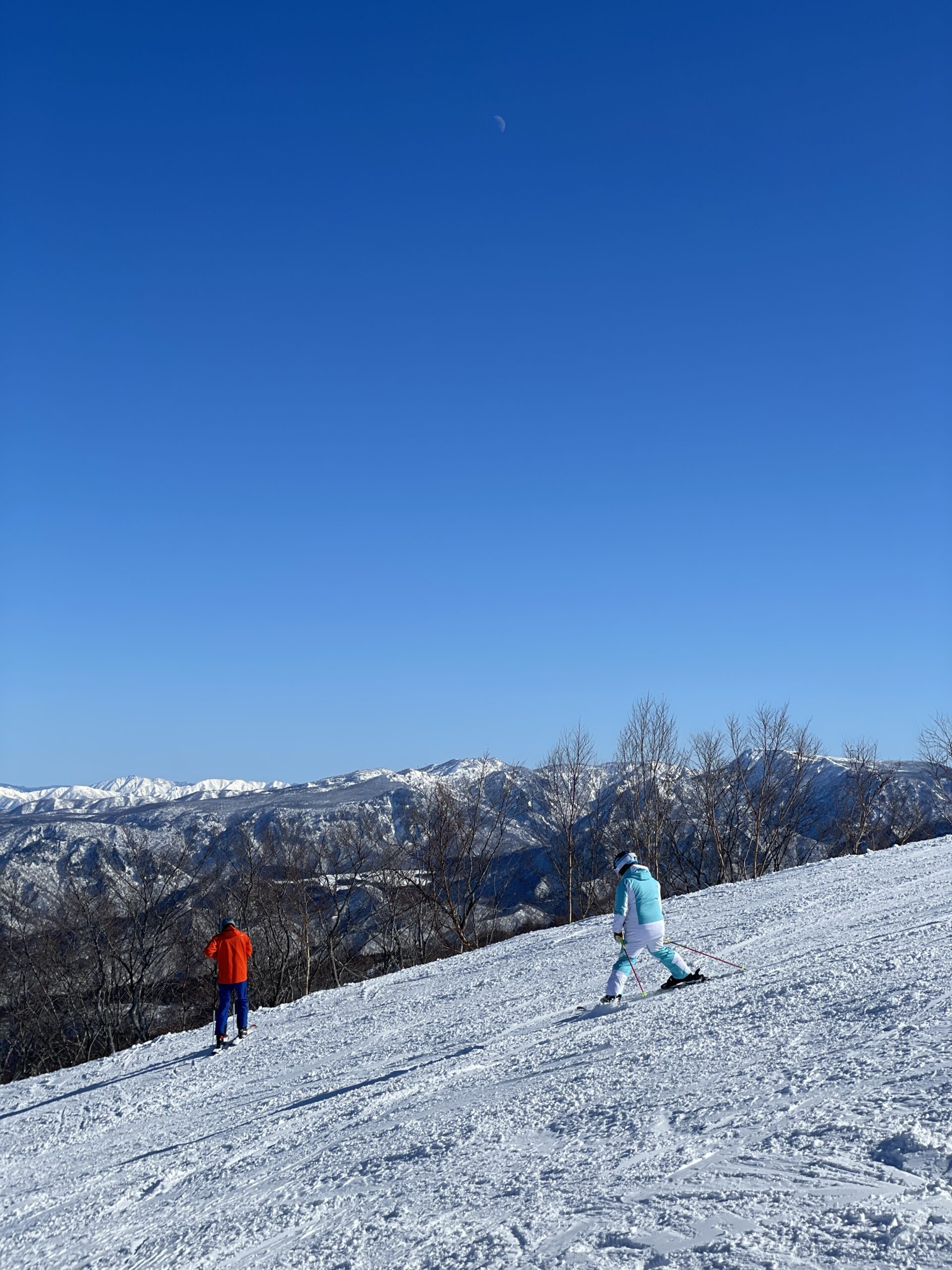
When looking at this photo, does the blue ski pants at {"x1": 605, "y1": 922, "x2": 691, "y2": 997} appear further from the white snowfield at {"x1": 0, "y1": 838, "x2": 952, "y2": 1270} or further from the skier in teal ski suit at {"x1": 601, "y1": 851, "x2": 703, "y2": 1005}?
the white snowfield at {"x1": 0, "y1": 838, "x2": 952, "y2": 1270}

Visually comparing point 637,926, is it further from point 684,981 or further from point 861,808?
point 861,808

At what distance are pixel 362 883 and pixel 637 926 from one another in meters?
35.2

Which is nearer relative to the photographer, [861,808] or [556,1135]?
[556,1135]

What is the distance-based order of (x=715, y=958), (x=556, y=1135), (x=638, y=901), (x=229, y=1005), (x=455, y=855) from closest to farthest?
(x=556, y=1135), (x=638, y=901), (x=715, y=958), (x=229, y=1005), (x=455, y=855)

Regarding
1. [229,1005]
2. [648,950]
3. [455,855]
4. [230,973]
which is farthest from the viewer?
[455,855]

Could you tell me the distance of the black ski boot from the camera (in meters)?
9.33

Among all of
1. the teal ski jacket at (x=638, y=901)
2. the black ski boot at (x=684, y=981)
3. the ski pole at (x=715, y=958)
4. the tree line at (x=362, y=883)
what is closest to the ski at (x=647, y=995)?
the black ski boot at (x=684, y=981)

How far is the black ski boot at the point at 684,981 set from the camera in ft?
30.6

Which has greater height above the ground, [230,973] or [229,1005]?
[230,973]

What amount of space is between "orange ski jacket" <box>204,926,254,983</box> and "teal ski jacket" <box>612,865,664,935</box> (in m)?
6.24

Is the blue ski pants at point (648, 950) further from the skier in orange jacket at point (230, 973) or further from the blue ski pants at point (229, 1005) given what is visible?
the skier in orange jacket at point (230, 973)

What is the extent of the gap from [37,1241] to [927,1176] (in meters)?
6.28

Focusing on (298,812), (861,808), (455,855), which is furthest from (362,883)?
(298,812)

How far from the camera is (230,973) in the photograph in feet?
40.8
